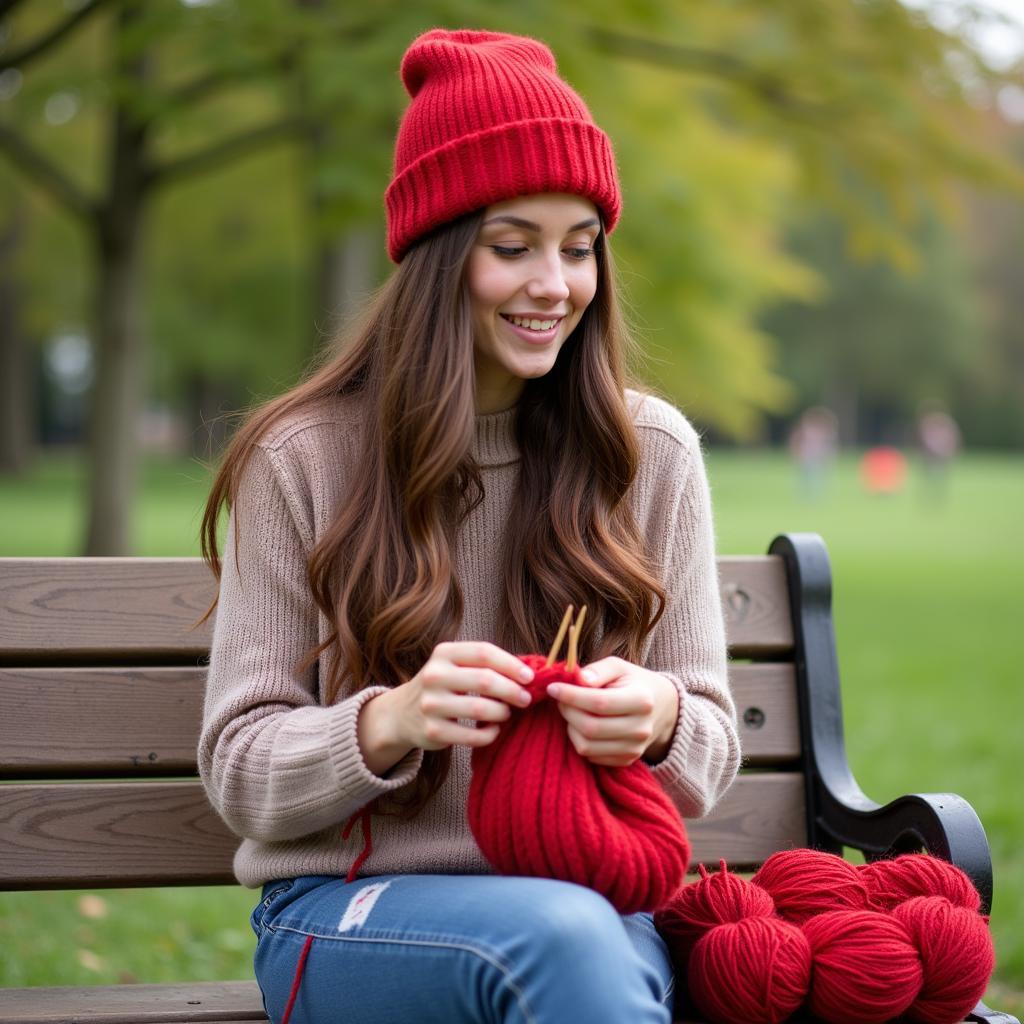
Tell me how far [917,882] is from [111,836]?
147 centimetres

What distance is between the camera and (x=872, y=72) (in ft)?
25.7

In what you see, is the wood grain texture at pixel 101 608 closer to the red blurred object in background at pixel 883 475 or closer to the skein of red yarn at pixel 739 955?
the skein of red yarn at pixel 739 955

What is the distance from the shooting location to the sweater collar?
8.75ft

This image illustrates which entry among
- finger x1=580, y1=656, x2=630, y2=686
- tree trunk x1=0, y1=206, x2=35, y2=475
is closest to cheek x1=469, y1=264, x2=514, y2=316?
finger x1=580, y1=656, x2=630, y2=686

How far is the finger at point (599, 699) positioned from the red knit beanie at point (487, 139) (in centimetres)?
85

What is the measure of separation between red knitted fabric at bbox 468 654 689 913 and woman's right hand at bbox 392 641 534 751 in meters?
0.04

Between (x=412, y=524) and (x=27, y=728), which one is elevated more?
(x=412, y=524)

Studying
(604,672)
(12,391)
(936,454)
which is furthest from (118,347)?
(12,391)

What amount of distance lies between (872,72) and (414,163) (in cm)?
602

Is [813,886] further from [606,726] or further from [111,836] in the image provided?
[111,836]

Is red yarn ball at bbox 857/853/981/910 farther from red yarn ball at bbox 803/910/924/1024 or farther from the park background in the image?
the park background

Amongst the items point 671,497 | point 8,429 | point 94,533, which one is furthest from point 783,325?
point 671,497

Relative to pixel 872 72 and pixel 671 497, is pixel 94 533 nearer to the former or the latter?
pixel 872 72

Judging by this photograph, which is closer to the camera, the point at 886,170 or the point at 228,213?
the point at 886,170
